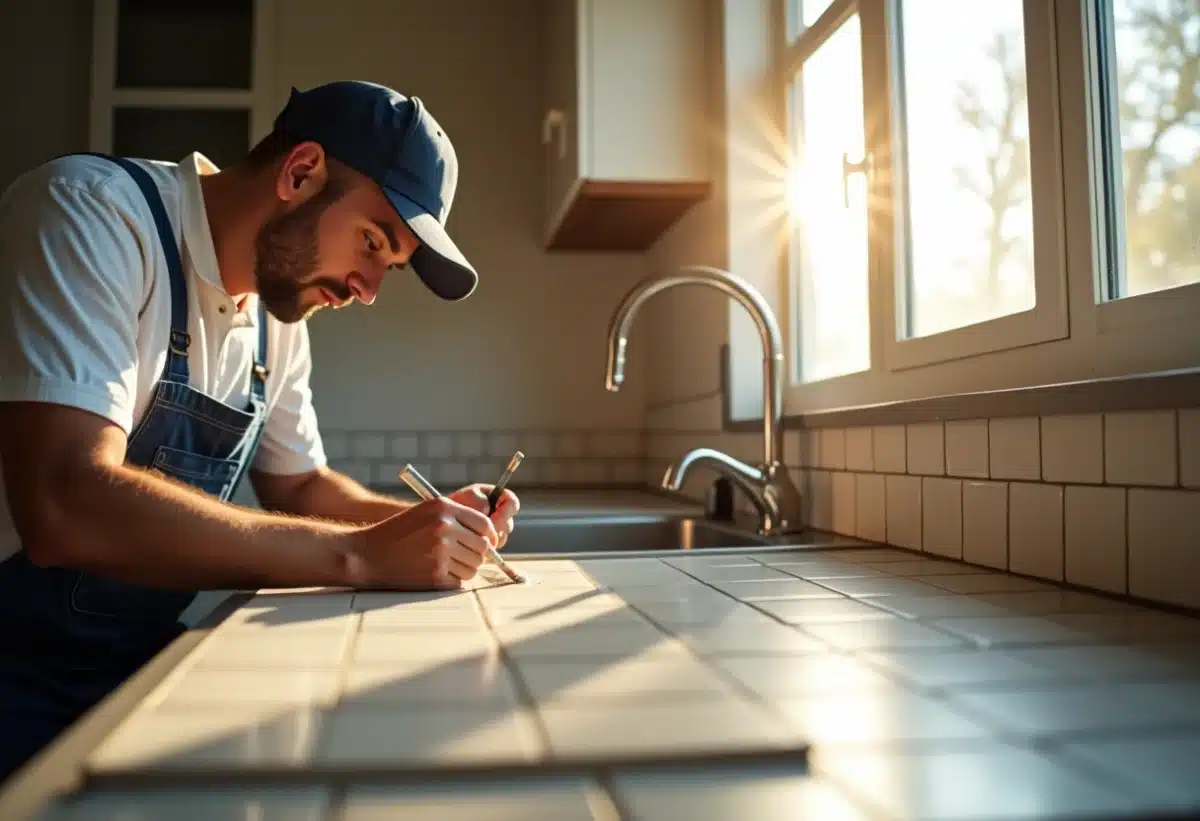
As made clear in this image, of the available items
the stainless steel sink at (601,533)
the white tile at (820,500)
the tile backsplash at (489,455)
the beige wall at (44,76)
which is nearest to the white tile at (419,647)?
the white tile at (820,500)

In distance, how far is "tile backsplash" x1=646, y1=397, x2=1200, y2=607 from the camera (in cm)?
86

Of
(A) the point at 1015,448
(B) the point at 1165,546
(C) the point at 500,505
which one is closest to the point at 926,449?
(A) the point at 1015,448

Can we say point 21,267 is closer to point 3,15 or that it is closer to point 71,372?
point 71,372

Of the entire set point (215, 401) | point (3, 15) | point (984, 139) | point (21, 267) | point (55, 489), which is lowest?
point (55, 489)

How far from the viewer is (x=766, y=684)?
2.04ft

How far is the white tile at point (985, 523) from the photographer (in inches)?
43.7

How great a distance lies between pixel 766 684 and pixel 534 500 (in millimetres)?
1774

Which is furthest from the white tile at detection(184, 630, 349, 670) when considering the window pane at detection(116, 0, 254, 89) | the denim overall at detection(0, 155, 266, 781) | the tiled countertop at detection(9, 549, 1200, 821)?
the window pane at detection(116, 0, 254, 89)

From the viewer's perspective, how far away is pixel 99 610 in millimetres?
1263

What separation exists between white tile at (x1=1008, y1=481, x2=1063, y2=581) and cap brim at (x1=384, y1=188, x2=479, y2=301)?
0.76m

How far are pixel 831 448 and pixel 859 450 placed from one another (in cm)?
10

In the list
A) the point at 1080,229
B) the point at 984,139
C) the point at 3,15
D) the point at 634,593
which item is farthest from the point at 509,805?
the point at 3,15

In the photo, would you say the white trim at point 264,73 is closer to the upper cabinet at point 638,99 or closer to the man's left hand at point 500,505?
the upper cabinet at point 638,99

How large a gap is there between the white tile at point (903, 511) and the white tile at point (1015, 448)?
0.18m
